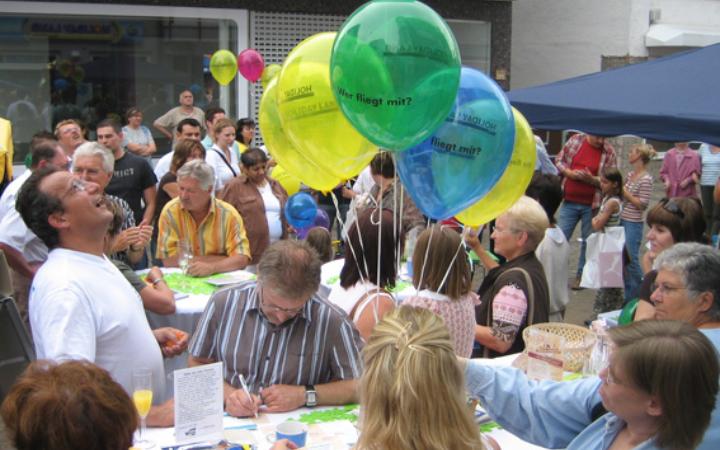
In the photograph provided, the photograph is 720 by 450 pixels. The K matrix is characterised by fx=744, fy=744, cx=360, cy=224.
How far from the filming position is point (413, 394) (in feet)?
6.18

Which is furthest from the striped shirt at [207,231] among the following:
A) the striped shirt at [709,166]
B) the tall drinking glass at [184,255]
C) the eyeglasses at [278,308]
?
the striped shirt at [709,166]

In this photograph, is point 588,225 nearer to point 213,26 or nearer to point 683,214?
point 683,214

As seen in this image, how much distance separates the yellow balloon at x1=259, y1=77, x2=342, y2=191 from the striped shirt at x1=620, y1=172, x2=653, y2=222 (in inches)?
211

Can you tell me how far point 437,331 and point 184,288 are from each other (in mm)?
3166

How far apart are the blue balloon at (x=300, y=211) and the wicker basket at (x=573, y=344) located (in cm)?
320

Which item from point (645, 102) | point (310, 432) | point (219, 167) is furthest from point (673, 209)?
point (219, 167)

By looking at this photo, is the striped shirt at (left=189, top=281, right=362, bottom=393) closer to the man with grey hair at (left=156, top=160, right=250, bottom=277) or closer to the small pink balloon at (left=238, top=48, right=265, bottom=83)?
the man with grey hair at (left=156, top=160, right=250, bottom=277)

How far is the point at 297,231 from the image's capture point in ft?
21.7

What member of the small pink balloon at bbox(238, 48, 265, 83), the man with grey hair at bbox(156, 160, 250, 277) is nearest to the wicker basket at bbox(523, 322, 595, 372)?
the man with grey hair at bbox(156, 160, 250, 277)

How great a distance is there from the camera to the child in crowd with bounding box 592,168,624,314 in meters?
6.49

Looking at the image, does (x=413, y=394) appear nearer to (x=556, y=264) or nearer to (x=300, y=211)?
(x=556, y=264)

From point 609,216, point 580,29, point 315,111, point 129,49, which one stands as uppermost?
point 580,29

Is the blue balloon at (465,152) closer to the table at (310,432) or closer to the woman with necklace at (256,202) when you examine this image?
the table at (310,432)

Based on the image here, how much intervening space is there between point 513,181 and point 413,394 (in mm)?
1846
